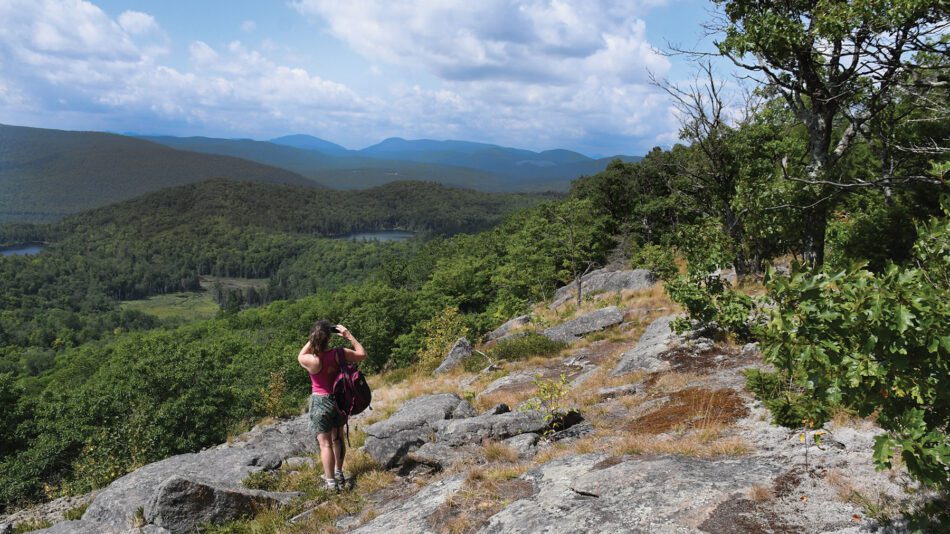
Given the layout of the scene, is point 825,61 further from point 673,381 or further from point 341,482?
point 341,482

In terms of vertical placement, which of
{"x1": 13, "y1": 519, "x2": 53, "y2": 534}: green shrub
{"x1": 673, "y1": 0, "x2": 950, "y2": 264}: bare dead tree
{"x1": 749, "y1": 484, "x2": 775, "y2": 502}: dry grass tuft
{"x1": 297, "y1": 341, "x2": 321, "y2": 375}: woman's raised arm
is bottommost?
{"x1": 13, "y1": 519, "x2": 53, "y2": 534}: green shrub

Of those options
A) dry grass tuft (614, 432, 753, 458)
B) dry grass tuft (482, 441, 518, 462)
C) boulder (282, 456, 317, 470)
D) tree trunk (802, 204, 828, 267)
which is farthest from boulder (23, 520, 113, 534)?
tree trunk (802, 204, 828, 267)

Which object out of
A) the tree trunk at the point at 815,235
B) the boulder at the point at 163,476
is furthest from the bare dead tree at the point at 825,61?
the boulder at the point at 163,476

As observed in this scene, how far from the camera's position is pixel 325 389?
780 centimetres

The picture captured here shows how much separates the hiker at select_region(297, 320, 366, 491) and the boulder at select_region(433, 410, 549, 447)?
83.2 inches

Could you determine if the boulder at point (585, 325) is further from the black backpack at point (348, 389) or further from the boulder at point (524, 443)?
the black backpack at point (348, 389)

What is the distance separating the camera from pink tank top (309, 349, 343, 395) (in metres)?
7.71

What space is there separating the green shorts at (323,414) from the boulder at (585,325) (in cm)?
1256

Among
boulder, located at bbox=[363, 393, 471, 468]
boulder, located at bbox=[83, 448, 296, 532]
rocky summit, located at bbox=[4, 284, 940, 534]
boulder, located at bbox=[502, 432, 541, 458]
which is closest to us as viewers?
rocky summit, located at bbox=[4, 284, 940, 534]

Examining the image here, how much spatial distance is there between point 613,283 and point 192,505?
95.5ft

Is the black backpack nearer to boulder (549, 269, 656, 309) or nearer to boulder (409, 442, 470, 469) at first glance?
boulder (409, 442, 470, 469)

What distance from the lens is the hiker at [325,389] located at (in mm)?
7629

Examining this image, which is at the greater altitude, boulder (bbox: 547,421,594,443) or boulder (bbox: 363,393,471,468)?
boulder (bbox: 547,421,594,443)

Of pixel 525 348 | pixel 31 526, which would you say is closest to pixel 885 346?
pixel 31 526
